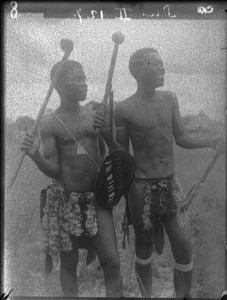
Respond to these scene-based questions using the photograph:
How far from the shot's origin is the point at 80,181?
4.16 meters

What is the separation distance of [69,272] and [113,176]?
778 millimetres

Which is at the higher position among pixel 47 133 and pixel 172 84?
pixel 172 84

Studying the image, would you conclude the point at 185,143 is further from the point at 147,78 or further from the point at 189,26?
the point at 189,26

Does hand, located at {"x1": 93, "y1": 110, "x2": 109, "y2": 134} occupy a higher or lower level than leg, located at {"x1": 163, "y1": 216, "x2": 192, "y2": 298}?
higher

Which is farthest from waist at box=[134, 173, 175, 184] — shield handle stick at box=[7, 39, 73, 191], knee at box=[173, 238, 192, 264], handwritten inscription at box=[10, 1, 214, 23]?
handwritten inscription at box=[10, 1, 214, 23]

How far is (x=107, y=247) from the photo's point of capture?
13.7ft

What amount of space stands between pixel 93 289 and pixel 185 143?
127cm

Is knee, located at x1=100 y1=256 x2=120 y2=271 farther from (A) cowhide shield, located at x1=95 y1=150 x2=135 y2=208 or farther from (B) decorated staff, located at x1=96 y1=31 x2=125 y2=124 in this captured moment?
(B) decorated staff, located at x1=96 y1=31 x2=125 y2=124

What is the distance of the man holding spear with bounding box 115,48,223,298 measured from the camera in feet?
13.5

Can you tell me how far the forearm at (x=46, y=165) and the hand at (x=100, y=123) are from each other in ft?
1.31

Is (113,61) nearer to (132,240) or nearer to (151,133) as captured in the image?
(151,133)

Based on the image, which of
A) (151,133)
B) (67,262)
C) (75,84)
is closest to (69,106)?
(75,84)

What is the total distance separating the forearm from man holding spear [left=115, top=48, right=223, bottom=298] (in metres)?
0.51

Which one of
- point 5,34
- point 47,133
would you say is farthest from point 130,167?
point 5,34
